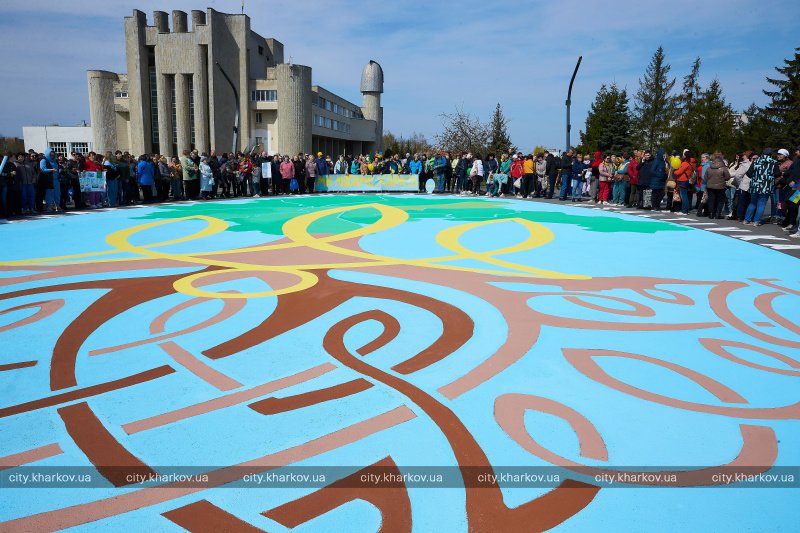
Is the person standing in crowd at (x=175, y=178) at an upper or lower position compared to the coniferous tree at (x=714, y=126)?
lower

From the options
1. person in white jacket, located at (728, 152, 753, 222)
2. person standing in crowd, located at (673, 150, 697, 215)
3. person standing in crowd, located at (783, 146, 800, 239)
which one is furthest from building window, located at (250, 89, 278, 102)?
person standing in crowd, located at (783, 146, 800, 239)

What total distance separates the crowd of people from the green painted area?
2.06 meters

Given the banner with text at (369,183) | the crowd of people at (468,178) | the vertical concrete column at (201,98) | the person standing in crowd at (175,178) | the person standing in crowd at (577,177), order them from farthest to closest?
1. the vertical concrete column at (201,98)
2. the banner with text at (369,183)
3. the person standing in crowd at (577,177)
4. the person standing in crowd at (175,178)
5. the crowd of people at (468,178)

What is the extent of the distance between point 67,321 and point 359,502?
4.27 metres

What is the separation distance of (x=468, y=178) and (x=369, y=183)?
433 cm

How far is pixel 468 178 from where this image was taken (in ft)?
77.1

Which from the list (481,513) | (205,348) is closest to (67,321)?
(205,348)

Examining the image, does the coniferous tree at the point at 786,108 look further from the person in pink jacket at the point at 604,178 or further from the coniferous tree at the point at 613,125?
the person in pink jacket at the point at 604,178

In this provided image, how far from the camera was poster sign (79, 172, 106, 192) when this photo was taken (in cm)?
1625

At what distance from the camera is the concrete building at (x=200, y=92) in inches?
2292

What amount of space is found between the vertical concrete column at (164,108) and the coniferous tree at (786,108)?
54.6 m

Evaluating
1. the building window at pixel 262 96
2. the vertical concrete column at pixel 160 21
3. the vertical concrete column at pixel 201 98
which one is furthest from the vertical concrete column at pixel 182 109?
the building window at pixel 262 96

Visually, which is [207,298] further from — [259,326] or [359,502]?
[359,502]

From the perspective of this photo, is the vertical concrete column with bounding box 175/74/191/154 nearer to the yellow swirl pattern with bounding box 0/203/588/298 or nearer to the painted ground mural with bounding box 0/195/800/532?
the yellow swirl pattern with bounding box 0/203/588/298
